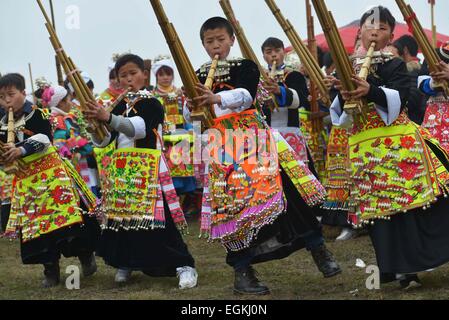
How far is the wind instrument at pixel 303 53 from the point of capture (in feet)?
19.1

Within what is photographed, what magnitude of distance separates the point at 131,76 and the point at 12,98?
0.84 m

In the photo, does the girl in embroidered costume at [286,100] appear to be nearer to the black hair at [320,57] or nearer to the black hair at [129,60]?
the black hair at [320,57]

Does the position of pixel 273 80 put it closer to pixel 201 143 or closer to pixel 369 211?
pixel 201 143

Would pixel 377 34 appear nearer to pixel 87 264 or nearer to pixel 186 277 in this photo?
pixel 186 277

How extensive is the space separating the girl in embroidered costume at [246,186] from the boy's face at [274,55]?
2.96 meters

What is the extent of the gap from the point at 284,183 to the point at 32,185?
1794 millimetres

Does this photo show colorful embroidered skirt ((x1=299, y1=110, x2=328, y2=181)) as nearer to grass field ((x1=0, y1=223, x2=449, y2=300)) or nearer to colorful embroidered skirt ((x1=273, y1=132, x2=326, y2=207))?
grass field ((x1=0, y1=223, x2=449, y2=300))

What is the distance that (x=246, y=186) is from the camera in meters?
5.50

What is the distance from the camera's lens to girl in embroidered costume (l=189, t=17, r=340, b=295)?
5488 mm

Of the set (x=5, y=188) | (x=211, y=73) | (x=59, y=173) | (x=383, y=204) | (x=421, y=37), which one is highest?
(x=421, y=37)

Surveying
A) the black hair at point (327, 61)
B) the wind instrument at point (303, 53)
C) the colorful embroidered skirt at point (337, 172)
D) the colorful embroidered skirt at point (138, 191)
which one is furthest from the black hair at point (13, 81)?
the black hair at point (327, 61)

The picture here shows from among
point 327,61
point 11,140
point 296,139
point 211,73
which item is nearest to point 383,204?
point 211,73

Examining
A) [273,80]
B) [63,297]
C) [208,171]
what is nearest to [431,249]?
[208,171]

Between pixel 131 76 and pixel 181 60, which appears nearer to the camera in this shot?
pixel 181 60
